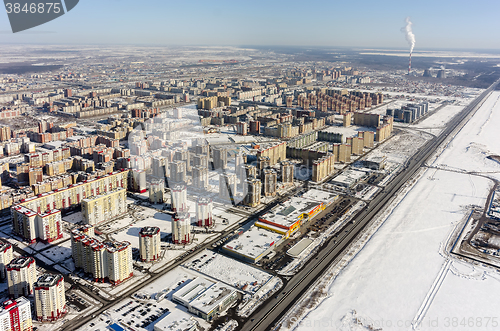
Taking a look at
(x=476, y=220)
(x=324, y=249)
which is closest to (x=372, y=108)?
(x=476, y=220)

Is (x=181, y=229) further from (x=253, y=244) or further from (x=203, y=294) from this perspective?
(x=203, y=294)

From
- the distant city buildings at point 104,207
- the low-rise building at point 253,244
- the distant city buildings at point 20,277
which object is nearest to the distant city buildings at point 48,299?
the distant city buildings at point 20,277

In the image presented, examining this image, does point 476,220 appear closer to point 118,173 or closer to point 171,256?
point 171,256

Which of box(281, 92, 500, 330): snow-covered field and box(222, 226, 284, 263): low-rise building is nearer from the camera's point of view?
box(281, 92, 500, 330): snow-covered field


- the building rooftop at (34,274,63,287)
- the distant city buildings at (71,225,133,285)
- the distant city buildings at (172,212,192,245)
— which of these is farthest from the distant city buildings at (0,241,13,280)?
the distant city buildings at (172,212,192,245)

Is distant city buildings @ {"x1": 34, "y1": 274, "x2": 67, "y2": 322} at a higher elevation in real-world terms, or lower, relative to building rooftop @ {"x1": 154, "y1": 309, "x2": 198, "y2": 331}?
higher

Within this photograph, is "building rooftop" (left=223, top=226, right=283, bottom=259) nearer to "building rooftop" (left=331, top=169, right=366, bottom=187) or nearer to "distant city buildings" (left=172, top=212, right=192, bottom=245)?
"distant city buildings" (left=172, top=212, right=192, bottom=245)

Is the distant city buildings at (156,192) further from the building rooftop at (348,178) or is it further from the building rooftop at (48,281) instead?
the building rooftop at (348,178)
